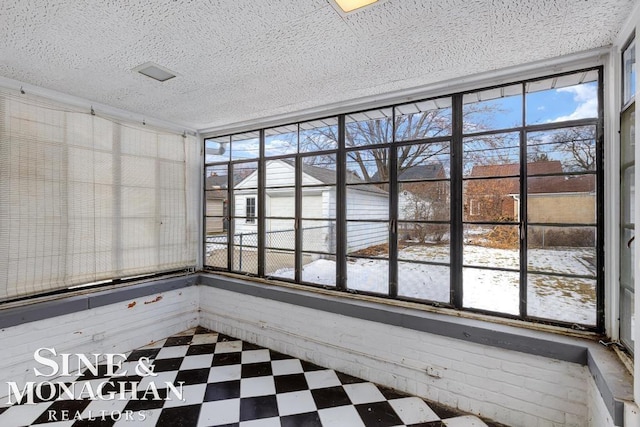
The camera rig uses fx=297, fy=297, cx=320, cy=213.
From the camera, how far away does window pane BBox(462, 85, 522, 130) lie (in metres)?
2.33

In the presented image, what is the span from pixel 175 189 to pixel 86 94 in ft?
4.39

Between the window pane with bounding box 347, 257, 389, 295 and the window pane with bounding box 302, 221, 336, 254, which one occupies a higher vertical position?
the window pane with bounding box 302, 221, 336, 254

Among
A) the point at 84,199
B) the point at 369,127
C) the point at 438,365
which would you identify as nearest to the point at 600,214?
the point at 438,365

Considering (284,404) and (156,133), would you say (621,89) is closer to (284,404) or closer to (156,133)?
(284,404)

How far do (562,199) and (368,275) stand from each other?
5.44 ft

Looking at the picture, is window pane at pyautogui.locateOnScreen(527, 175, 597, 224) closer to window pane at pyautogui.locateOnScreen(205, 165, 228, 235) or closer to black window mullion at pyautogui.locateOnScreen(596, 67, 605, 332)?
black window mullion at pyautogui.locateOnScreen(596, 67, 605, 332)

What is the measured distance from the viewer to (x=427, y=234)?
2639 millimetres

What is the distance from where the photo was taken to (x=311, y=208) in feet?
10.9

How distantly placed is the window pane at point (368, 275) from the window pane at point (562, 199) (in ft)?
4.15

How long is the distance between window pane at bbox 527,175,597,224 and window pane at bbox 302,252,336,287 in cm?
181

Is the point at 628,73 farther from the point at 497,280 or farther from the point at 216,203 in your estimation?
the point at 216,203

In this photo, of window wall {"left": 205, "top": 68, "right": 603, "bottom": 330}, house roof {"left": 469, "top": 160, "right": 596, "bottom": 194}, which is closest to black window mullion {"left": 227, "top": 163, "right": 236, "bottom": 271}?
window wall {"left": 205, "top": 68, "right": 603, "bottom": 330}

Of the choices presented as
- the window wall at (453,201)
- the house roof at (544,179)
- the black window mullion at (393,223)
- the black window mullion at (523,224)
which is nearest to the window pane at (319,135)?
the window wall at (453,201)

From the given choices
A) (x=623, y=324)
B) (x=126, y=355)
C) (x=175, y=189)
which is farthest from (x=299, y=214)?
(x=623, y=324)
